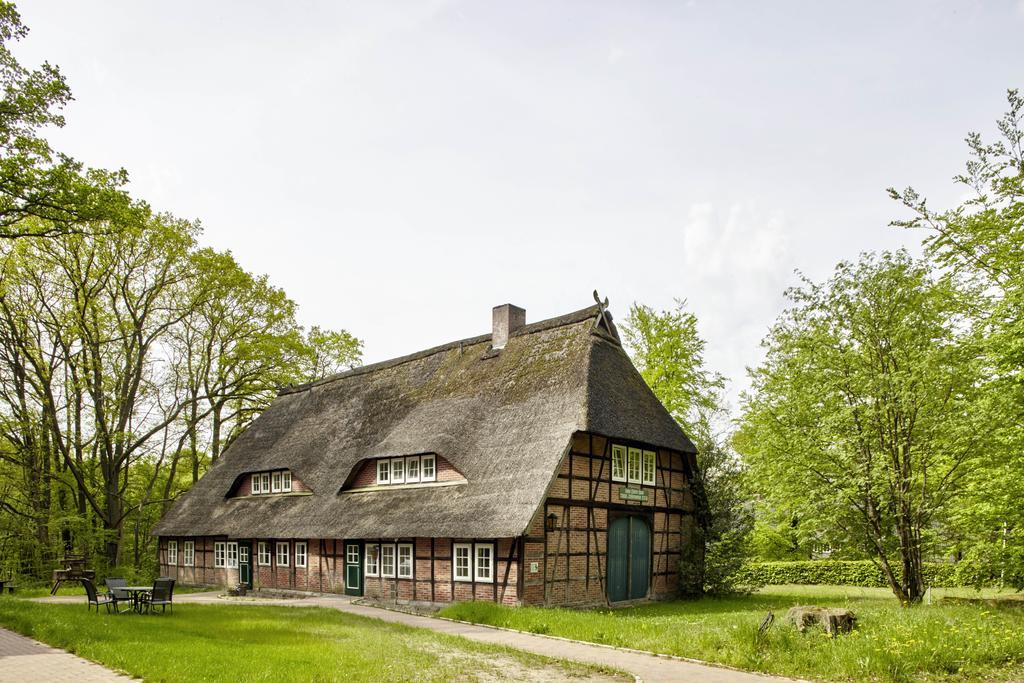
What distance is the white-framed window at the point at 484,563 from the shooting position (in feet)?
67.6

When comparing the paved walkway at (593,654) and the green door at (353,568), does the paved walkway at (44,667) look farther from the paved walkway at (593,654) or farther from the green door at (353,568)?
the green door at (353,568)

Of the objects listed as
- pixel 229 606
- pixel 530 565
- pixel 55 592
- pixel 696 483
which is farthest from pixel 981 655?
pixel 55 592

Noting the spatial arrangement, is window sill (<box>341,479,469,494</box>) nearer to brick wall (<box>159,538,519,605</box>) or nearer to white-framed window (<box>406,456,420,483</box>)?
white-framed window (<box>406,456,420,483</box>)

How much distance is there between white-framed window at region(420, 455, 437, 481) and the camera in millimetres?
23438

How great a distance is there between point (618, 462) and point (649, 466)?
1771 millimetres

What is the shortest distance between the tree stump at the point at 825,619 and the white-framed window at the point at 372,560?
13521 millimetres

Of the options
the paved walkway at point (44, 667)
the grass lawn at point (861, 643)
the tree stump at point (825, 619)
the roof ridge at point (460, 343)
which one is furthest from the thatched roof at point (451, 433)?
the paved walkway at point (44, 667)

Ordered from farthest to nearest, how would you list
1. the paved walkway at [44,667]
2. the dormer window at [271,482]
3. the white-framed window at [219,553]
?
1. the white-framed window at [219,553]
2. the dormer window at [271,482]
3. the paved walkway at [44,667]

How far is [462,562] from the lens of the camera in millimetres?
21406

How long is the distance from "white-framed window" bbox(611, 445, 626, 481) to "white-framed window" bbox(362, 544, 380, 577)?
746 cm

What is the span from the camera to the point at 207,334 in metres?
36.8

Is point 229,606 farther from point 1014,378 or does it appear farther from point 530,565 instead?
point 1014,378

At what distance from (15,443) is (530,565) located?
23961 millimetres

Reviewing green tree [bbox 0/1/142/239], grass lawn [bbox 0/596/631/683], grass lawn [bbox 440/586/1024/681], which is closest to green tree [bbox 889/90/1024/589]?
grass lawn [bbox 440/586/1024/681]
